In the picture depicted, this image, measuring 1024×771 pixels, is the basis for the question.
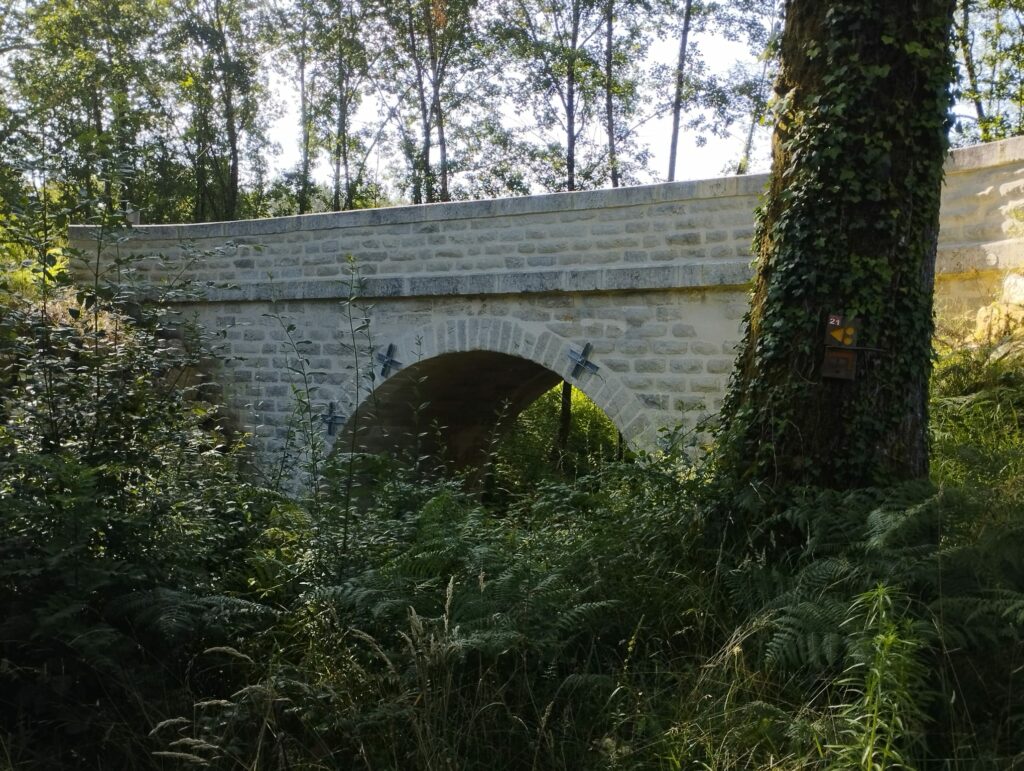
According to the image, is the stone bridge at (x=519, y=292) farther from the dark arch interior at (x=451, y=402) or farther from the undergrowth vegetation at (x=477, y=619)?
the undergrowth vegetation at (x=477, y=619)

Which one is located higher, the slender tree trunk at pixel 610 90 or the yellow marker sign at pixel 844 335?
the slender tree trunk at pixel 610 90

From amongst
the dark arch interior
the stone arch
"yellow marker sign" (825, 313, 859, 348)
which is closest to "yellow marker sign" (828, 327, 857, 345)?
"yellow marker sign" (825, 313, 859, 348)

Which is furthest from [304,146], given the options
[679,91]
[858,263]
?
[858,263]

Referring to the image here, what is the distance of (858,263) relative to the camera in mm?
3988

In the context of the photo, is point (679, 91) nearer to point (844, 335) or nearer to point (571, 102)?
point (571, 102)

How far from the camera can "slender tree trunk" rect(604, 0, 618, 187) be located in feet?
59.7

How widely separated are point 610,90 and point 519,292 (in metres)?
11.3

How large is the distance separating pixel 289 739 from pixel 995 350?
5.25 m

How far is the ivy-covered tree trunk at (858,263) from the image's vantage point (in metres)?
3.95

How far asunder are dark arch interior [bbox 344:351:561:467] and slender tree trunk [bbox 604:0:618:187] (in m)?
7.87

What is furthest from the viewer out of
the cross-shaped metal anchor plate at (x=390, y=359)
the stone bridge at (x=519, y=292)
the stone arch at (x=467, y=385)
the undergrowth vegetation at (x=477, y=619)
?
the cross-shaped metal anchor plate at (x=390, y=359)

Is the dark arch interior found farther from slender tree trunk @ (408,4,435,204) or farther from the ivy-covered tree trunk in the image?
slender tree trunk @ (408,4,435,204)

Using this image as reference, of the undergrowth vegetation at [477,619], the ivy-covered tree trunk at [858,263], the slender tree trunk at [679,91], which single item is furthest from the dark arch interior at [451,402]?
the slender tree trunk at [679,91]

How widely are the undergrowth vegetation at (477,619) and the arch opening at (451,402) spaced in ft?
14.9
